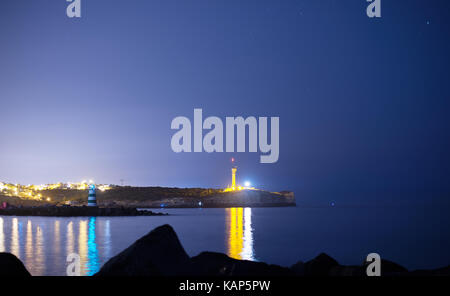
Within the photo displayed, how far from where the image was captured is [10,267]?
376 inches

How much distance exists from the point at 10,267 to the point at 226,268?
16.2 ft

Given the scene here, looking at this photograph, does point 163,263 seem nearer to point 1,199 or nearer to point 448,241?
point 448,241

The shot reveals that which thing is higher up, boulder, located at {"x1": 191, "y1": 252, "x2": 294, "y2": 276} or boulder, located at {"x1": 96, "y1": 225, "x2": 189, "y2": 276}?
boulder, located at {"x1": 96, "y1": 225, "x2": 189, "y2": 276}

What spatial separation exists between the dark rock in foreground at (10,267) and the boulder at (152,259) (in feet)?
5.60

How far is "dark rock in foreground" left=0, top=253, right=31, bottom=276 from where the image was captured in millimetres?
9405

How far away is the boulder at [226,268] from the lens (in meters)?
10.6

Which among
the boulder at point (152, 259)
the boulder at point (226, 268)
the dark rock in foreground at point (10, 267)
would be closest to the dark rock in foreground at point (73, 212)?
the boulder at point (226, 268)

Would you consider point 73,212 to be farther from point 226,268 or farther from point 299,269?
point 226,268

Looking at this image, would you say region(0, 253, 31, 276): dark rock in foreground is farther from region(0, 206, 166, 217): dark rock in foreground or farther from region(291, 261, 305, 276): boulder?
region(0, 206, 166, 217): dark rock in foreground

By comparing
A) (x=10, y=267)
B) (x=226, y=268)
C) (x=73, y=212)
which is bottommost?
(x=73, y=212)

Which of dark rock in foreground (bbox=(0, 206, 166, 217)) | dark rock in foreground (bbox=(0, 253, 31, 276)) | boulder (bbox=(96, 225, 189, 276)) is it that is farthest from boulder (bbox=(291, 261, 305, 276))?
dark rock in foreground (bbox=(0, 206, 166, 217))

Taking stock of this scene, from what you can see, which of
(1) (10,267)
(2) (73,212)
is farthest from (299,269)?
(2) (73,212)

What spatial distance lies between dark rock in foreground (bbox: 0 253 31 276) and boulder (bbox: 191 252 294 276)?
13.0 ft
